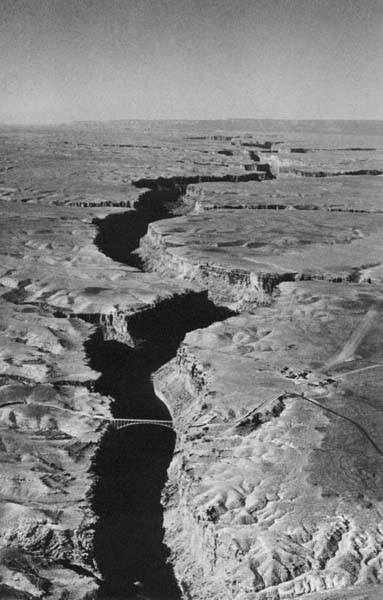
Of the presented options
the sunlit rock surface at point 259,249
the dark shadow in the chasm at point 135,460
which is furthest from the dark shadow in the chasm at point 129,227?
the dark shadow in the chasm at point 135,460

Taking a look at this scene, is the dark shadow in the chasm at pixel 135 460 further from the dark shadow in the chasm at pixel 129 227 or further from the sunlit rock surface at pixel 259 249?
the dark shadow in the chasm at pixel 129 227

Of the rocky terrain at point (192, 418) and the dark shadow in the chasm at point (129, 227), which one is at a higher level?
the rocky terrain at point (192, 418)

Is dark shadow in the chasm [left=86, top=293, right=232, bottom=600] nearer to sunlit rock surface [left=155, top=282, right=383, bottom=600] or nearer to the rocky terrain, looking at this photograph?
the rocky terrain

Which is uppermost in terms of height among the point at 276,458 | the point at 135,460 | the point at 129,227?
the point at 276,458

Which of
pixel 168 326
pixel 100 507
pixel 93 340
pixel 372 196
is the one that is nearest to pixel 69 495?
pixel 100 507

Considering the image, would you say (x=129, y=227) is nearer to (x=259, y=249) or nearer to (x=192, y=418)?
(x=259, y=249)

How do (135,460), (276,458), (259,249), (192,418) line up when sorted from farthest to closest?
(259,249) < (192,418) < (135,460) < (276,458)

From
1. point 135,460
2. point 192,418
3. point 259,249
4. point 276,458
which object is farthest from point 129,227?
point 276,458
